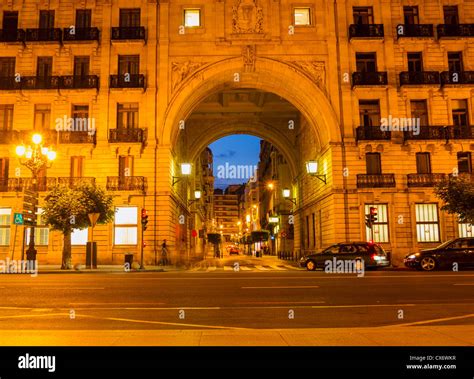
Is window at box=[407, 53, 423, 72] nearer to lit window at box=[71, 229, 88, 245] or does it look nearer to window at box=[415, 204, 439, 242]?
window at box=[415, 204, 439, 242]

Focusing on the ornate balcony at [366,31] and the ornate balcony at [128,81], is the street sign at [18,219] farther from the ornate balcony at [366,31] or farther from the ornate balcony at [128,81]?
the ornate balcony at [366,31]

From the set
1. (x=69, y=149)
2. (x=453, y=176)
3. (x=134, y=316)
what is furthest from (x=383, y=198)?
(x=134, y=316)

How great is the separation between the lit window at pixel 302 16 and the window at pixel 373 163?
38.2 feet

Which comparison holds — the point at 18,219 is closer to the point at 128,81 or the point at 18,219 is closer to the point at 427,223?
the point at 128,81

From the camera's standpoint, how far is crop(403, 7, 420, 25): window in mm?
36625

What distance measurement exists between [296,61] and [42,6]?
20.3m

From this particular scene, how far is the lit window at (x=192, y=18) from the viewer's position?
120 feet

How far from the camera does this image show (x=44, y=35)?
1383 inches

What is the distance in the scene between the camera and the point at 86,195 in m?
28.8

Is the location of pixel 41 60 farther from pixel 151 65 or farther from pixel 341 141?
pixel 341 141

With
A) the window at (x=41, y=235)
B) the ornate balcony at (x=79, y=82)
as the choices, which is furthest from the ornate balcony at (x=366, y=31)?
the window at (x=41, y=235)

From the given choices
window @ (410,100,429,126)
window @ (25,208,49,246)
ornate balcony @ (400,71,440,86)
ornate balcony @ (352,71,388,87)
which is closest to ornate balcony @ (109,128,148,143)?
window @ (25,208,49,246)

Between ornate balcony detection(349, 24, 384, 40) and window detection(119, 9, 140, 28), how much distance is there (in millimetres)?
16837

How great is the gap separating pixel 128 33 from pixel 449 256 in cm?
2730
